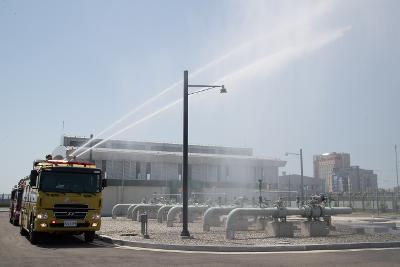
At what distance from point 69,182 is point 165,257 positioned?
228 inches

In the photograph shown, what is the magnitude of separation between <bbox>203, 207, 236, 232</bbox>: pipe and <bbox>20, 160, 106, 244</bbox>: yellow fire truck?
26.2 ft

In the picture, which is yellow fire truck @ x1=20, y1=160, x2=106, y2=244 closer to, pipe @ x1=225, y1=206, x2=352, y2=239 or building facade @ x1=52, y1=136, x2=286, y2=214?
pipe @ x1=225, y1=206, x2=352, y2=239

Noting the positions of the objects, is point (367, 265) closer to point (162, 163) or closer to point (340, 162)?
point (162, 163)

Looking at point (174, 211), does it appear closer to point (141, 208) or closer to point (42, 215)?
point (141, 208)

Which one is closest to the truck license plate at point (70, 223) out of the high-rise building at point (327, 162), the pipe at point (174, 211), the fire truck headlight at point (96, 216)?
the fire truck headlight at point (96, 216)

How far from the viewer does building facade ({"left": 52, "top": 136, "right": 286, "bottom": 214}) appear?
5443 cm

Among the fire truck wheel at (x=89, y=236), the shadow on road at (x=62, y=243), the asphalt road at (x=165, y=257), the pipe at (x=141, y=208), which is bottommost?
the shadow on road at (x=62, y=243)

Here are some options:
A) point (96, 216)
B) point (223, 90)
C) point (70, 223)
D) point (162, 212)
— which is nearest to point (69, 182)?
point (70, 223)

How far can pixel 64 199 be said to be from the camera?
1664 cm

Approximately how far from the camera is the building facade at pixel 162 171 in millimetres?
54425

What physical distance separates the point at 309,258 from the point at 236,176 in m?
58.5

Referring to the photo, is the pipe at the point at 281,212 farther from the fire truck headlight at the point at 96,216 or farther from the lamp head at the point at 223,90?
→ the fire truck headlight at the point at 96,216

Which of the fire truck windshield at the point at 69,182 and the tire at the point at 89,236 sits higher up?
the fire truck windshield at the point at 69,182

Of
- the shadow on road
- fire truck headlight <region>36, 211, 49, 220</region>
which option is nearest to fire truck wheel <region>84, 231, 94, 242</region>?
the shadow on road
